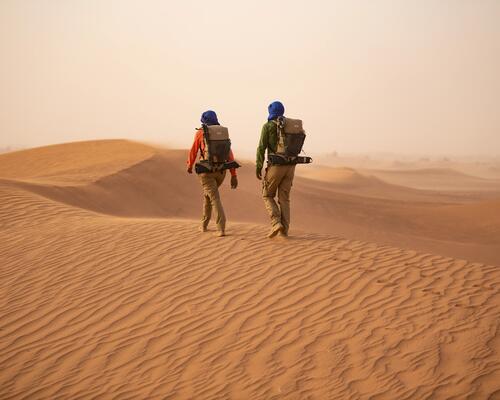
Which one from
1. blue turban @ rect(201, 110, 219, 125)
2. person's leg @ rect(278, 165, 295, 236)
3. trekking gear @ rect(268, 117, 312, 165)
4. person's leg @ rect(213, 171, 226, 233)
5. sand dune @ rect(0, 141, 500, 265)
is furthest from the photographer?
sand dune @ rect(0, 141, 500, 265)

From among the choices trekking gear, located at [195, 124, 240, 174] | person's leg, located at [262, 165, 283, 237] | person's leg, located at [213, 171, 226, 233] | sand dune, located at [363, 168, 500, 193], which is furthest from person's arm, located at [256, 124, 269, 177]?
sand dune, located at [363, 168, 500, 193]

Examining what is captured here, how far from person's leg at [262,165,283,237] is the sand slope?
13.3 inches

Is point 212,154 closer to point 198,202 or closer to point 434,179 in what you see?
point 198,202

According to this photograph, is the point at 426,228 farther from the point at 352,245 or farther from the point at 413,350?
the point at 413,350

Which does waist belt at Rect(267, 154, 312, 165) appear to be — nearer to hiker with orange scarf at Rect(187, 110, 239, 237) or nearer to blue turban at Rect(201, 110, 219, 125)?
hiker with orange scarf at Rect(187, 110, 239, 237)

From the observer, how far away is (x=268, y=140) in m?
7.12

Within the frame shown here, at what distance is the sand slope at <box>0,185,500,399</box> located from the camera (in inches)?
171

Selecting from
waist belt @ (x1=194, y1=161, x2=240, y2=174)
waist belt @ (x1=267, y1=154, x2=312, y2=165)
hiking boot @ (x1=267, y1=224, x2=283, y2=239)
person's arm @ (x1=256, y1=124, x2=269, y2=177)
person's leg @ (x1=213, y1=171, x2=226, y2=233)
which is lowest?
hiking boot @ (x1=267, y1=224, x2=283, y2=239)

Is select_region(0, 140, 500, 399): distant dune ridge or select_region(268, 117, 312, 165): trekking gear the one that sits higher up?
select_region(268, 117, 312, 165): trekking gear

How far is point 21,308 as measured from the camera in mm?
5844

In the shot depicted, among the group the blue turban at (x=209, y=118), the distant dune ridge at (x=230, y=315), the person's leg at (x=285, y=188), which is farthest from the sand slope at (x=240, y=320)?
the blue turban at (x=209, y=118)

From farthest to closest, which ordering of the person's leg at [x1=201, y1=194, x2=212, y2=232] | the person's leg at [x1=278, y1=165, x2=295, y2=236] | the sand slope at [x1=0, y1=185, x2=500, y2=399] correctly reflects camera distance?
the person's leg at [x1=201, y1=194, x2=212, y2=232] → the person's leg at [x1=278, y1=165, x2=295, y2=236] → the sand slope at [x1=0, y1=185, x2=500, y2=399]

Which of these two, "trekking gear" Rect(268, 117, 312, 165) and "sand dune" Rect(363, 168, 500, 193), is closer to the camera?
"trekking gear" Rect(268, 117, 312, 165)

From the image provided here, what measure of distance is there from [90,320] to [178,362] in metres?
1.41
